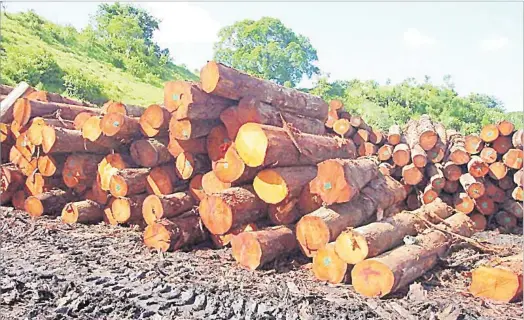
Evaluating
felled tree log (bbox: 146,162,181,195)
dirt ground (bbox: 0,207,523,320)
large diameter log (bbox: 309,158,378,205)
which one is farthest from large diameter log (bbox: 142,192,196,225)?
large diameter log (bbox: 309,158,378,205)

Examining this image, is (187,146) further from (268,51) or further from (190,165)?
(268,51)

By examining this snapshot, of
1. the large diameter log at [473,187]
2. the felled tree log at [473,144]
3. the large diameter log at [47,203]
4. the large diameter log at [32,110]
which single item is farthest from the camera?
the felled tree log at [473,144]

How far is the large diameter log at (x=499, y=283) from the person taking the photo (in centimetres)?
430

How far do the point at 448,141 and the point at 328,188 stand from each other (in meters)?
5.09

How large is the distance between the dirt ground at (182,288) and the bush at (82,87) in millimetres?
11780

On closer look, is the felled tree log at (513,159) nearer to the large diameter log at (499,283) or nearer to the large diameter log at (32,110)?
the large diameter log at (499,283)

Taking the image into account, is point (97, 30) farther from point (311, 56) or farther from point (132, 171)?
point (132, 171)

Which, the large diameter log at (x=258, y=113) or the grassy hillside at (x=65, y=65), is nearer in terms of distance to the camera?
the large diameter log at (x=258, y=113)

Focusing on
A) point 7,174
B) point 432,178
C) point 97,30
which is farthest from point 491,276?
point 97,30

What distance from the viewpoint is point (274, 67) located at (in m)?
38.3

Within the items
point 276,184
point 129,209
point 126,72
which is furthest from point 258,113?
point 126,72

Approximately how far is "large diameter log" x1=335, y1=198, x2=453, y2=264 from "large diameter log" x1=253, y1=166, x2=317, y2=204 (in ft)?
3.00

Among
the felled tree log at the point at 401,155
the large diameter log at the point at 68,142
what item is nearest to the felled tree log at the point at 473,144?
the felled tree log at the point at 401,155

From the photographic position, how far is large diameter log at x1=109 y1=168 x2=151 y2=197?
6.09 metres
